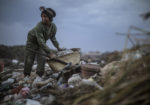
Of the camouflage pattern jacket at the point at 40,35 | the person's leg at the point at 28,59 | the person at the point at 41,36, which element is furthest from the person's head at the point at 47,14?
the person's leg at the point at 28,59

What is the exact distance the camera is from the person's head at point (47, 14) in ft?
13.7

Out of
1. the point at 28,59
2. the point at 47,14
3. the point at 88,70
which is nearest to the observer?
the point at 88,70

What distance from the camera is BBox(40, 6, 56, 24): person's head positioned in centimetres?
418

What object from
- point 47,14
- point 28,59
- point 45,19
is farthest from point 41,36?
point 28,59

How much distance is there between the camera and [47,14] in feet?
13.8

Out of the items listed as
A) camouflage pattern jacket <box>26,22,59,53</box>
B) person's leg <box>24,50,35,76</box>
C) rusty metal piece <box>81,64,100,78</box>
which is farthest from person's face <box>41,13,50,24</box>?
rusty metal piece <box>81,64,100,78</box>

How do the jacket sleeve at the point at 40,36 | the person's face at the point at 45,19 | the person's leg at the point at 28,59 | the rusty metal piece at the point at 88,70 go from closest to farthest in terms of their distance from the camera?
1. the rusty metal piece at the point at 88,70
2. the jacket sleeve at the point at 40,36
3. the person's face at the point at 45,19
4. the person's leg at the point at 28,59

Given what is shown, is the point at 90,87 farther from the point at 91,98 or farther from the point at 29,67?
the point at 29,67

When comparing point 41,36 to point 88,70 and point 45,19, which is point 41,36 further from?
point 88,70

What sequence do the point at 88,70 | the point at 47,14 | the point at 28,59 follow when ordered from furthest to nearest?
1. the point at 28,59
2. the point at 47,14
3. the point at 88,70

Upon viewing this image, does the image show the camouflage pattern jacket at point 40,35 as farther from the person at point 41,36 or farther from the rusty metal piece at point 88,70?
the rusty metal piece at point 88,70

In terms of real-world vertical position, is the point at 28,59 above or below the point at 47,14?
below

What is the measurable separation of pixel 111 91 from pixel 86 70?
75.1 inches

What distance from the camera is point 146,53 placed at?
68.1 inches
